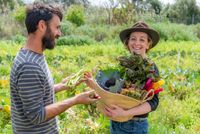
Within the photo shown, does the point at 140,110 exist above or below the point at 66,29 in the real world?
above

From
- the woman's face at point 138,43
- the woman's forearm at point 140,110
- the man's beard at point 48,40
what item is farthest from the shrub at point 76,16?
the man's beard at point 48,40

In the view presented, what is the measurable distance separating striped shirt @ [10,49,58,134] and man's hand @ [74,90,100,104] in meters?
0.19

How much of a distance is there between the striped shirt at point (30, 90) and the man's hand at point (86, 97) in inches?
7.3

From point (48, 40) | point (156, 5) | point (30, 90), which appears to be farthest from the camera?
point (156, 5)

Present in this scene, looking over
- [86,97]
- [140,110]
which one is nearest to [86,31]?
[140,110]

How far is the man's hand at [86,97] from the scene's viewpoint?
9.82ft

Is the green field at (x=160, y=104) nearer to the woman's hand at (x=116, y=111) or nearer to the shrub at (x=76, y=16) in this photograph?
the woman's hand at (x=116, y=111)

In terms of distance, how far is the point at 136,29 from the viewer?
356cm

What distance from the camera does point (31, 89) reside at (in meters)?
2.79

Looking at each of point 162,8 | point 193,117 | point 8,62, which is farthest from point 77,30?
point 162,8

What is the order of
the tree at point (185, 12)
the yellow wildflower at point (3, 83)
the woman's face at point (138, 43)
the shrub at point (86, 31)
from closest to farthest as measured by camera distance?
the woman's face at point (138, 43)
the yellow wildflower at point (3, 83)
the shrub at point (86, 31)
the tree at point (185, 12)

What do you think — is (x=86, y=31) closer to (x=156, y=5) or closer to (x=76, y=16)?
(x=76, y=16)

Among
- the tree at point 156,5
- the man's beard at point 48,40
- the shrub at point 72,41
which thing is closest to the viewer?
the man's beard at point 48,40

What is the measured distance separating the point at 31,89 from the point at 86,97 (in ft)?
1.38
